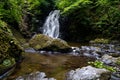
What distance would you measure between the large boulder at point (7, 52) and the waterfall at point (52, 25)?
12.8 metres

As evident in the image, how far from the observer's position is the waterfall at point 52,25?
24.2m

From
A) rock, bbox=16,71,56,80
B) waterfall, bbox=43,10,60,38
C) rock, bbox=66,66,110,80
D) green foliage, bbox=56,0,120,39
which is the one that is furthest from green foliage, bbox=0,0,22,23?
rock, bbox=66,66,110,80

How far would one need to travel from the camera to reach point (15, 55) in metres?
11.0

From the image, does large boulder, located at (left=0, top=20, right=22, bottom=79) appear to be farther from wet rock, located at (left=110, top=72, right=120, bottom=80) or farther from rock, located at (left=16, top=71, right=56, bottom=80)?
wet rock, located at (left=110, top=72, right=120, bottom=80)

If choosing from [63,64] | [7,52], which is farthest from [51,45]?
[7,52]

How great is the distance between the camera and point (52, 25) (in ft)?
81.0

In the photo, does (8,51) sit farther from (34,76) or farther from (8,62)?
(34,76)

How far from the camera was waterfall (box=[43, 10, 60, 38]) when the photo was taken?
2423cm

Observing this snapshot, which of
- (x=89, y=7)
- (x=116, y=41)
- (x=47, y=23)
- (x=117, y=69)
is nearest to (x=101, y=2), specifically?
(x=89, y=7)

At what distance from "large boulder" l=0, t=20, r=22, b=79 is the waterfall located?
42.1 ft

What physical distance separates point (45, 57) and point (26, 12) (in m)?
13.7

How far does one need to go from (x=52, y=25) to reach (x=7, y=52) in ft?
48.5

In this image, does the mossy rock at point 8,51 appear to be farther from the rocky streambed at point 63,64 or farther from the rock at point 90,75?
the rock at point 90,75

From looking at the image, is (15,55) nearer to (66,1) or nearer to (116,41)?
(116,41)
